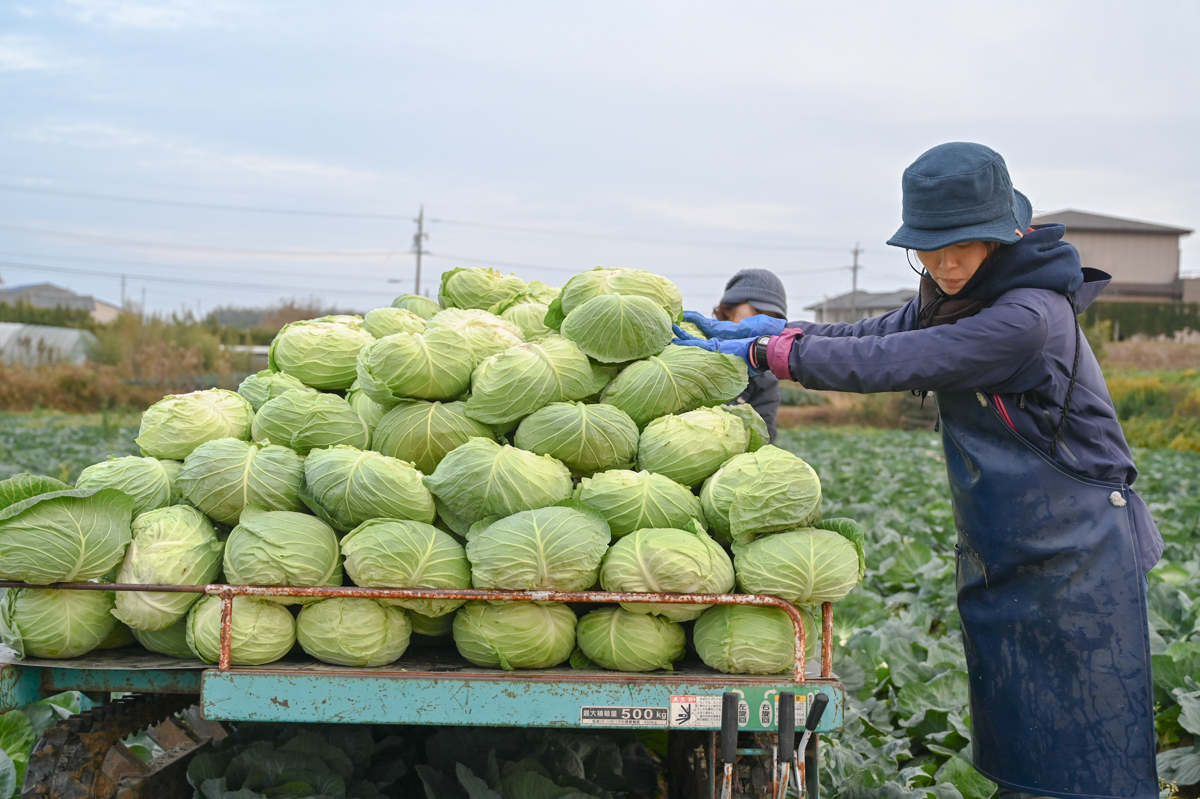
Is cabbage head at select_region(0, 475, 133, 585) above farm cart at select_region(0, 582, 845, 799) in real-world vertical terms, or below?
above

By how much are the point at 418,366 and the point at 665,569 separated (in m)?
1.20

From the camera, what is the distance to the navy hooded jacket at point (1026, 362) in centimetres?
261

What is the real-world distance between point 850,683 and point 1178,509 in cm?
876

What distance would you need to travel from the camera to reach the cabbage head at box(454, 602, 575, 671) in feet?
8.73

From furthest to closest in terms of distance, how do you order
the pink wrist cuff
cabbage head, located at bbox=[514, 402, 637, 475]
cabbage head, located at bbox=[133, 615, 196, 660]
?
1. cabbage head, located at bbox=[514, 402, 637, 475]
2. the pink wrist cuff
3. cabbage head, located at bbox=[133, 615, 196, 660]

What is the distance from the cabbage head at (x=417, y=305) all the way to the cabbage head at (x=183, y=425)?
3.52ft

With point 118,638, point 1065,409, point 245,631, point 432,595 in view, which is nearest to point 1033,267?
point 1065,409

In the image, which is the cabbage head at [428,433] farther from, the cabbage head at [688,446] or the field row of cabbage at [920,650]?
the field row of cabbage at [920,650]

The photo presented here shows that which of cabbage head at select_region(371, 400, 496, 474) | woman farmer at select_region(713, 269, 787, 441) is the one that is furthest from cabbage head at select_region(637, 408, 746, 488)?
woman farmer at select_region(713, 269, 787, 441)

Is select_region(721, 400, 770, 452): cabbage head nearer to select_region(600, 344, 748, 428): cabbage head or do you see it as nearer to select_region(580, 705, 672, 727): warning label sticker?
select_region(600, 344, 748, 428): cabbage head

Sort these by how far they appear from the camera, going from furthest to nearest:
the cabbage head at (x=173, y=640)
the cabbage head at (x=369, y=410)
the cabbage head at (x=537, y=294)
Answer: the cabbage head at (x=537, y=294) < the cabbage head at (x=369, y=410) < the cabbage head at (x=173, y=640)

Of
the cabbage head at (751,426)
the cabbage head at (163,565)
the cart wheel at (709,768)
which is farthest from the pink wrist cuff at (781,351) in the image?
the cabbage head at (163,565)

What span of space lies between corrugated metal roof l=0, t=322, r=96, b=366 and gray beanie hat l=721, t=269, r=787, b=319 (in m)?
31.1

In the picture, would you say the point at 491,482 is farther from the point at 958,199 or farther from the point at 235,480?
the point at 958,199
